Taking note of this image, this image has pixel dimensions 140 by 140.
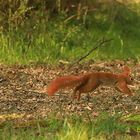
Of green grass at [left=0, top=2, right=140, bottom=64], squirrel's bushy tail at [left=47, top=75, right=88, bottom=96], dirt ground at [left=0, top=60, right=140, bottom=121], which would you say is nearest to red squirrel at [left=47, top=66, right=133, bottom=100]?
squirrel's bushy tail at [left=47, top=75, right=88, bottom=96]

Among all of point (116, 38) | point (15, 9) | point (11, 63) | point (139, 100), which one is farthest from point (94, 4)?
point (139, 100)

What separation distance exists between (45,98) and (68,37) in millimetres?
4391

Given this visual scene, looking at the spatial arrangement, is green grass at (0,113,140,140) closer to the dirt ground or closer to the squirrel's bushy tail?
the squirrel's bushy tail

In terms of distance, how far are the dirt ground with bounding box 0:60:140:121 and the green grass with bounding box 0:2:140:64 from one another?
915mm

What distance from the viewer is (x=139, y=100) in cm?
725

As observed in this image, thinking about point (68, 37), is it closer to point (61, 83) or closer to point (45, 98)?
point (45, 98)

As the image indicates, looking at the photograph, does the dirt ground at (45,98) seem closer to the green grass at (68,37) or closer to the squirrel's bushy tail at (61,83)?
the squirrel's bushy tail at (61,83)

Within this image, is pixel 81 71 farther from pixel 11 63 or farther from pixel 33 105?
pixel 33 105

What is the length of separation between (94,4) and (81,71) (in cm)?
414

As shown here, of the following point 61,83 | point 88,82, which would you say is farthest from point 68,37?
point 61,83

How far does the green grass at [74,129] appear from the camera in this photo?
4.91m

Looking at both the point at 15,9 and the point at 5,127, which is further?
the point at 15,9

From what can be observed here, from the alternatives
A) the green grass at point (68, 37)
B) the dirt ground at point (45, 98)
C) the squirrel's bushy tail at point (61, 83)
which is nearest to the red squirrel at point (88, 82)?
the squirrel's bushy tail at point (61, 83)

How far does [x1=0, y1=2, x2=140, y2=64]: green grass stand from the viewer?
10539 millimetres
